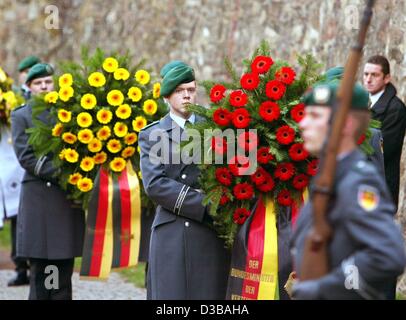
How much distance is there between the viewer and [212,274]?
6.14 m

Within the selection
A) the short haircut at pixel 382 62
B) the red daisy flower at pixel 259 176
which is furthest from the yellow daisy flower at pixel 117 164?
the short haircut at pixel 382 62

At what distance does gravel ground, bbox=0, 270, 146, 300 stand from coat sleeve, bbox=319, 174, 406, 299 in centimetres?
595

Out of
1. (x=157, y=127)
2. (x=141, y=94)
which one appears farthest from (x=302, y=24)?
(x=157, y=127)

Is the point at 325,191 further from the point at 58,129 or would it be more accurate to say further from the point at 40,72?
the point at 40,72

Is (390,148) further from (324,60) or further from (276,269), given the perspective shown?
(324,60)

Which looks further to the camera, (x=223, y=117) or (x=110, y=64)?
(x=110, y=64)

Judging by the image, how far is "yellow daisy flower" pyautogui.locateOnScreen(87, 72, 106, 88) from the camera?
283 inches

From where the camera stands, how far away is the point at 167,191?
19.6 ft

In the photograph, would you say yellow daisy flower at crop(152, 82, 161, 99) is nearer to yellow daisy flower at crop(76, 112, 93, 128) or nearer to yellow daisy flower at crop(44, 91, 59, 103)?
yellow daisy flower at crop(76, 112, 93, 128)

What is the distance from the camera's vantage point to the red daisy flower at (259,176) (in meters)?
5.54

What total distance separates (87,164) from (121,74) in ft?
2.28

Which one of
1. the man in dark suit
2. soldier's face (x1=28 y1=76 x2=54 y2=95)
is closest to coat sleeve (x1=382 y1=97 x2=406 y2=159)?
the man in dark suit

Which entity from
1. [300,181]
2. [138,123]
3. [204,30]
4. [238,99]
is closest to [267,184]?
[300,181]
